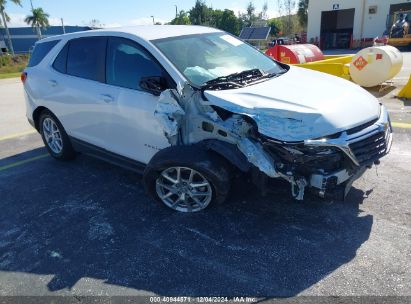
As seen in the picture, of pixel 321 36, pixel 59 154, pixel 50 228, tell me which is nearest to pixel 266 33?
pixel 321 36

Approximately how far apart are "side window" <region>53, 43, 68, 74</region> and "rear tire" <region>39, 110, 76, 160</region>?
682mm

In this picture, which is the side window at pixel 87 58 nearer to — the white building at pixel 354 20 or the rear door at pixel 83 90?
the rear door at pixel 83 90

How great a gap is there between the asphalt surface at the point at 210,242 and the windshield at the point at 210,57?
1.26 m

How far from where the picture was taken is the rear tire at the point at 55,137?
5.07 m

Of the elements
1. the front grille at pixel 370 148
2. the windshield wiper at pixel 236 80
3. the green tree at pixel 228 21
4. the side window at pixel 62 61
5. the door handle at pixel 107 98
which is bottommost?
the green tree at pixel 228 21

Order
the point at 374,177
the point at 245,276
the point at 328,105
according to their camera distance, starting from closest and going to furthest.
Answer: the point at 245,276 → the point at 328,105 → the point at 374,177

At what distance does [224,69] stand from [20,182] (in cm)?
313

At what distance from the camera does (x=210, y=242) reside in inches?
126

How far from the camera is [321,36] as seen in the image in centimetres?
3575

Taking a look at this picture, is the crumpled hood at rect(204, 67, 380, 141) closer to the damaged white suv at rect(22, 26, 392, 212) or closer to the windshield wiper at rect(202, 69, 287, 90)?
the damaged white suv at rect(22, 26, 392, 212)

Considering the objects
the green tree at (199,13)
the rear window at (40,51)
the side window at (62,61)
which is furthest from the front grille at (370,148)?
the green tree at (199,13)

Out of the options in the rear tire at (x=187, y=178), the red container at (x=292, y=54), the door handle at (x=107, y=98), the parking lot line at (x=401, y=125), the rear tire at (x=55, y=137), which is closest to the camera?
the rear tire at (x=187, y=178)

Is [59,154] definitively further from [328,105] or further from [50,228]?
[328,105]

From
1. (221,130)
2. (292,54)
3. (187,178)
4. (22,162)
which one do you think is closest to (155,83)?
(221,130)
